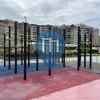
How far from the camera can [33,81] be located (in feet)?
28.9

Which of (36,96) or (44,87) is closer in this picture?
(36,96)

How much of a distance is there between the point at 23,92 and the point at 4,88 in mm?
910

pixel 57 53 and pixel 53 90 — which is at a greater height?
pixel 57 53

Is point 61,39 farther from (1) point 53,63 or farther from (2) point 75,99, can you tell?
(2) point 75,99

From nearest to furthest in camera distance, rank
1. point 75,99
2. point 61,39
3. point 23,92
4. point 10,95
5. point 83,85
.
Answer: point 75,99 → point 10,95 → point 23,92 → point 83,85 → point 61,39

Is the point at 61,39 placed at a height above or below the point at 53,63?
above

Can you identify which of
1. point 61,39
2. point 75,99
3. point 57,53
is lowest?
point 75,99

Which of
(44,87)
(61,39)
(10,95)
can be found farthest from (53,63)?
(10,95)

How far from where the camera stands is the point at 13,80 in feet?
29.2

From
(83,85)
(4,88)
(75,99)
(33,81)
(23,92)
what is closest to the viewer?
(75,99)

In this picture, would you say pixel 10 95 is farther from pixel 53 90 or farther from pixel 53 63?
pixel 53 63

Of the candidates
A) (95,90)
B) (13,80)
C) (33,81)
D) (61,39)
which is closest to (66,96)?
(95,90)

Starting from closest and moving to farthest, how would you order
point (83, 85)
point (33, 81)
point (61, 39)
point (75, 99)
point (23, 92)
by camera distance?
point (75, 99)
point (23, 92)
point (83, 85)
point (33, 81)
point (61, 39)

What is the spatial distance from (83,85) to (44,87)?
5.32 feet
